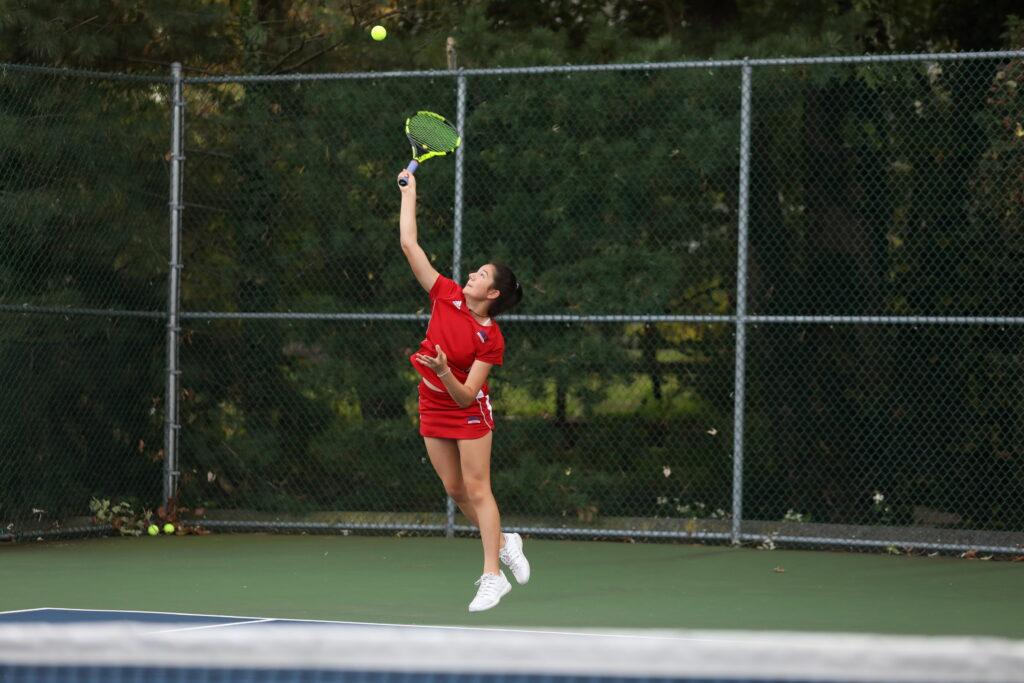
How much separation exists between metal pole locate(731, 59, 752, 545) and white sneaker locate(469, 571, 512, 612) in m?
2.99

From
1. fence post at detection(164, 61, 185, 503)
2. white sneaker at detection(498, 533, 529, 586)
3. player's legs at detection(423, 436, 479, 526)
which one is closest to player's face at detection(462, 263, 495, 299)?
player's legs at detection(423, 436, 479, 526)

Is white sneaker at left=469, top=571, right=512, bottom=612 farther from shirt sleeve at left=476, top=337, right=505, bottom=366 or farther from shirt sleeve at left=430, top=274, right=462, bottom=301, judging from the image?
shirt sleeve at left=430, top=274, right=462, bottom=301

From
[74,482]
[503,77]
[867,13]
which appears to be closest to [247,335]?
[74,482]

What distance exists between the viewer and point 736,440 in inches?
391

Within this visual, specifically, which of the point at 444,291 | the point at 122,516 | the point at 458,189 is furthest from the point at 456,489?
the point at 122,516

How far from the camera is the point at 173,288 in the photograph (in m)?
10.7

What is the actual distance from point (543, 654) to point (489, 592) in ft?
15.9

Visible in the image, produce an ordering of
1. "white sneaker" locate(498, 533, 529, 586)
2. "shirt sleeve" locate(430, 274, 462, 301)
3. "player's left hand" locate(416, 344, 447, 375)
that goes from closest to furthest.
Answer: "player's left hand" locate(416, 344, 447, 375) < "shirt sleeve" locate(430, 274, 462, 301) < "white sneaker" locate(498, 533, 529, 586)

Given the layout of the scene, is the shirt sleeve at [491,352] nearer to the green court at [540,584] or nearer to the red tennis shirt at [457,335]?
the red tennis shirt at [457,335]

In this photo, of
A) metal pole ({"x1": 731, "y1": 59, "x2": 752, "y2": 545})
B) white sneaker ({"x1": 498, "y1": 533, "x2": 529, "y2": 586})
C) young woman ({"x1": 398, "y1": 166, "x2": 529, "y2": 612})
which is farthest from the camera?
metal pole ({"x1": 731, "y1": 59, "x2": 752, "y2": 545})

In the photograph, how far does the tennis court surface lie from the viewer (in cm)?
237

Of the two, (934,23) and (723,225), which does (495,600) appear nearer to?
(723,225)

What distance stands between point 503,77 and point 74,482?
3.64 m

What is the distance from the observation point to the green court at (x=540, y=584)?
7.35 meters
